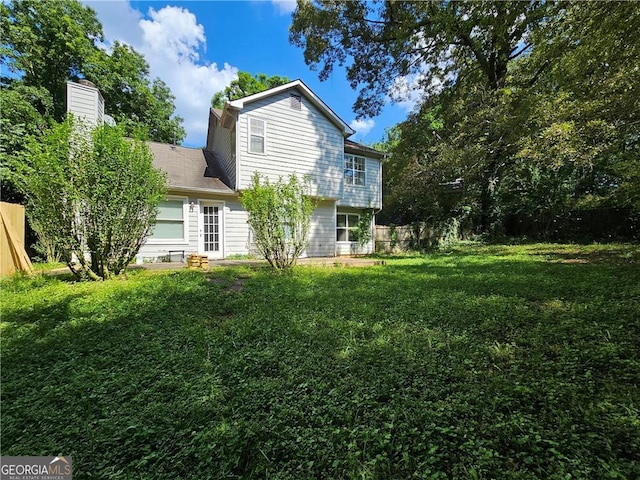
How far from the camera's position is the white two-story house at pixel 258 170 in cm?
986

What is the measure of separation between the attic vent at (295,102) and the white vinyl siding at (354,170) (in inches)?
117

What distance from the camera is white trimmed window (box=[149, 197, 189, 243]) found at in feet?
30.8

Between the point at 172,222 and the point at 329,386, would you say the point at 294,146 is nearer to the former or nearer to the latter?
the point at 172,222

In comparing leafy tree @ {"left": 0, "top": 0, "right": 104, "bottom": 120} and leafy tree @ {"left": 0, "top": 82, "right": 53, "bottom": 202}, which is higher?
leafy tree @ {"left": 0, "top": 0, "right": 104, "bottom": 120}

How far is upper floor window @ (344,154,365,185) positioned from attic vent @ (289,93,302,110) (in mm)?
2991

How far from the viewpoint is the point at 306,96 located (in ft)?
38.5

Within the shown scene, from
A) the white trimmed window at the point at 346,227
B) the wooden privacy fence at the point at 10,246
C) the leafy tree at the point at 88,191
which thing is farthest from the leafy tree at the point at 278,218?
the white trimmed window at the point at 346,227

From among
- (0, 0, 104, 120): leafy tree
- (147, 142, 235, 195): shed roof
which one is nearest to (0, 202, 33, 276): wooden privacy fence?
(147, 142, 235, 195): shed roof

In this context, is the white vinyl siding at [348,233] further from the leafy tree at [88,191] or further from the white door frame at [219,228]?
the leafy tree at [88,191]

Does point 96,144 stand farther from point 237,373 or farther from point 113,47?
point 113,47

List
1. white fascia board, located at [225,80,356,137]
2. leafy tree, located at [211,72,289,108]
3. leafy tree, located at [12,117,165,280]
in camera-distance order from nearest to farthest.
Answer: leafy tree, located at [12,117,165,280] < white fascia board, located at [225,80,356,137] < leafy tree, located at [211,72,289,108]

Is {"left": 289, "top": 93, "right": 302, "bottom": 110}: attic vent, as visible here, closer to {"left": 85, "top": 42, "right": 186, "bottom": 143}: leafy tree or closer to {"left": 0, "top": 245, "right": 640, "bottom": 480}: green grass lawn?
{"left": 0, "top": 245, "right": 640, "bottom": 480}: green grass lawn

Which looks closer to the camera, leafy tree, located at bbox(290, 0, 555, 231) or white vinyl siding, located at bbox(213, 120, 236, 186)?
white vinyl siding, located at bbox(213, 120, 236, 186)

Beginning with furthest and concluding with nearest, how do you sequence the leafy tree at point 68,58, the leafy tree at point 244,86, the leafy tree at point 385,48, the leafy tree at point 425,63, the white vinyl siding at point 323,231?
the leafy tree at point 244,86
the leafy tree at point 68,58
the leafy tree at point 425,63
the leafy tree at point 385,48
the white vinyl siding at point 323,231
